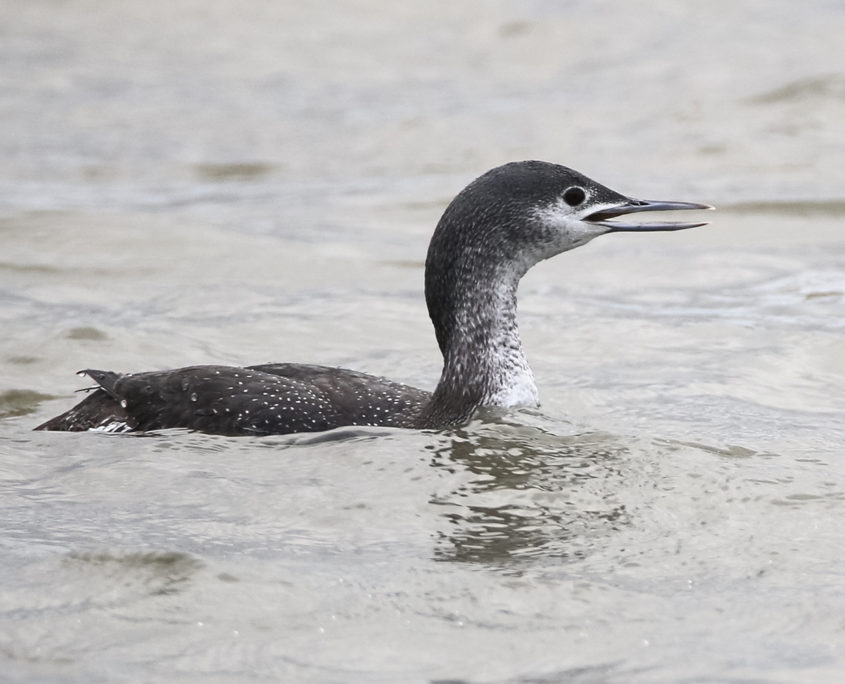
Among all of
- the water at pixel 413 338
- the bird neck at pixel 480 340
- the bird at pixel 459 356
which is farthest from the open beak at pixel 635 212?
the water at pixel 413 338

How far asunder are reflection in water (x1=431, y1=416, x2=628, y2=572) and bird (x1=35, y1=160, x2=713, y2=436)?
174 millimetres

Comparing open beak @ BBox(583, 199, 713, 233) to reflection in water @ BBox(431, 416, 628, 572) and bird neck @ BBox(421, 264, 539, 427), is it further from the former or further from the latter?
reflection in water @ BBox(431, 416, 628, 572)

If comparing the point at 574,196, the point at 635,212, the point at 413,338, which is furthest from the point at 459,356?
the point at 413,338

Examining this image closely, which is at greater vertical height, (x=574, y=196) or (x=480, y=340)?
(x=574, y=196)

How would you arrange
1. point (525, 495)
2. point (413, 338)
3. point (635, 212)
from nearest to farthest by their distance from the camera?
point (525, 495) < point (635, 212) < point (413, 338)

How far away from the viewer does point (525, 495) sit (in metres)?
5.77

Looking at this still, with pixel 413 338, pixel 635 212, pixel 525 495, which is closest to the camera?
pixel 525 495

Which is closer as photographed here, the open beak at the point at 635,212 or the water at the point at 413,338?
the water at the point at 413,338

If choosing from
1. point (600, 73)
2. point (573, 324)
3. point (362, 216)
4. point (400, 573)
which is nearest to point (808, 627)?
point (400, 573)

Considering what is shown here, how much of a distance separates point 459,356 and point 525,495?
0.81 metres

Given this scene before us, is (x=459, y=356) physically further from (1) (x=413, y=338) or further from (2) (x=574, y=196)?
(1) (x=413, y=338)

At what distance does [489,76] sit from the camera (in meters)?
15.4

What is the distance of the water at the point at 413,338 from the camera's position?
15.3ft

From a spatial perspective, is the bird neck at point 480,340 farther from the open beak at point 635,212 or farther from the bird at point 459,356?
the open beak at point 635,212
